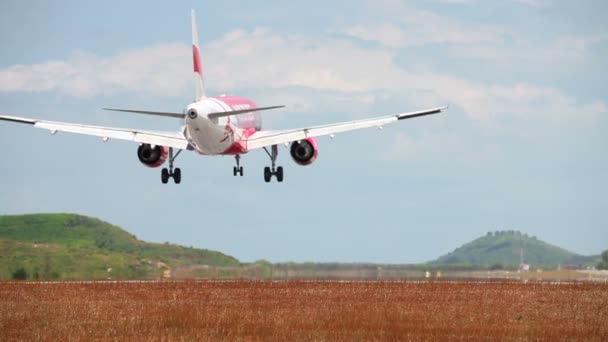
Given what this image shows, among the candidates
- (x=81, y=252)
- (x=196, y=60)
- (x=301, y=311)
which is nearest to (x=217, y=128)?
(x=196, y=60)

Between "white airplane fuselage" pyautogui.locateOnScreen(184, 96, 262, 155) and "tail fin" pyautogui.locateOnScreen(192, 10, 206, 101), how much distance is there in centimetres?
135

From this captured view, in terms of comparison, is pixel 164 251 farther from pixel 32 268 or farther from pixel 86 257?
pixel 32 268

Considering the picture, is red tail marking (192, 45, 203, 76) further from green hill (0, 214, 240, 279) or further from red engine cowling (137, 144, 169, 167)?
green hill (0, 214, 240, 279)

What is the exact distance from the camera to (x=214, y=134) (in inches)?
2662

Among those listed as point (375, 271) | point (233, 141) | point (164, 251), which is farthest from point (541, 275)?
point (164, 251)

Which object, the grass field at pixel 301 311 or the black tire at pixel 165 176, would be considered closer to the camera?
the grass field at pixel 301 311

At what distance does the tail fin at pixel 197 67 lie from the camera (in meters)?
72.6

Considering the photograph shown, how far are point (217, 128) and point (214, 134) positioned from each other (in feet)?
1.26

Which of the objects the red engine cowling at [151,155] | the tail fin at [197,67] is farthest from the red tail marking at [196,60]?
A: the red engine cowling at [151,155]

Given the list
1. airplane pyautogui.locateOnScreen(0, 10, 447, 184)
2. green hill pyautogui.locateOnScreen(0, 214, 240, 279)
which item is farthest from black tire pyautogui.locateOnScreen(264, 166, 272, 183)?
green hill pyautogui.locateOnScreen(0, 214, 240, 279)

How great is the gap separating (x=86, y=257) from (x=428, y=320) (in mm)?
52829

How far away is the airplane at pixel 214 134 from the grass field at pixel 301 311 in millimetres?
7528

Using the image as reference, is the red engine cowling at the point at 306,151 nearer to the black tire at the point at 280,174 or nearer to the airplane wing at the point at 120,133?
the black tire at the point at 280,174

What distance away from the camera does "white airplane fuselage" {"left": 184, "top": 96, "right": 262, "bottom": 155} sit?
66.4 m
